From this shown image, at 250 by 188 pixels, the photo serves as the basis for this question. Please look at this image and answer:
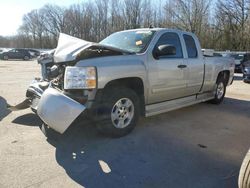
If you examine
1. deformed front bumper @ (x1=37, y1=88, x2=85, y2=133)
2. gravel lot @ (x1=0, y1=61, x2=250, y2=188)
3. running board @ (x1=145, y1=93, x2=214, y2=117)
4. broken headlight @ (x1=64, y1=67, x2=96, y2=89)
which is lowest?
gravel lot @ (x1=0, y1=61, x2=250, y2=188)

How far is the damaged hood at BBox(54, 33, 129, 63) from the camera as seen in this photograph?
4.41 m

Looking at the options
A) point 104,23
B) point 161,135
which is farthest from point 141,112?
point 104,23

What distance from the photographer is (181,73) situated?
5996mm

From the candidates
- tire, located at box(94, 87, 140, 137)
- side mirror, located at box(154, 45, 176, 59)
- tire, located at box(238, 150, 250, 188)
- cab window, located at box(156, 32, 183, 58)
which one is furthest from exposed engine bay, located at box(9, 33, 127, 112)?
tire, located at box(238, 150, 250, 188)

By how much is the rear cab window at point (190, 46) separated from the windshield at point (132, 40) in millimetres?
1123

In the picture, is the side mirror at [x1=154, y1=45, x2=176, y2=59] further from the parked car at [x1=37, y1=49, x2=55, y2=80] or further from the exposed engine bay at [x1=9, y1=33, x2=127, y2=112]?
the parked car at [x1=37, y1=49, x2=55, y2=80]

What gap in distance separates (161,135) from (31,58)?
125ft

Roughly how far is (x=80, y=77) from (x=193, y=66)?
10.1ft

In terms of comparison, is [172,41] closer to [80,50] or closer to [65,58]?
[80,50]

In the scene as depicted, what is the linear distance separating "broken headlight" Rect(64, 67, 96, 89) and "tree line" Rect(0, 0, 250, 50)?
64.7ft

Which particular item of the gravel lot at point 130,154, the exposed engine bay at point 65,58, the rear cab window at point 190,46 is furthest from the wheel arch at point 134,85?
the rear cab window at point 190,46

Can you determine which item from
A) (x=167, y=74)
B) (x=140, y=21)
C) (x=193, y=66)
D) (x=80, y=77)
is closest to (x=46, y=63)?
(x=80, y=77)

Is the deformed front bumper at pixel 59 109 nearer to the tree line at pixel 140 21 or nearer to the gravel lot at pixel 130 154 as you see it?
the gravel lot at pixel 130 154

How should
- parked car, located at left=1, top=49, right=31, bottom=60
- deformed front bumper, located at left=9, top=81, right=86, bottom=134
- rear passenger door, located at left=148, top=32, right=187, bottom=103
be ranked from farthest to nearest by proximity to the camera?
parked car, located at left=1, top=49, right=31, bottom=60, rear passenger door, located at left=148, top=32, right=187, bottom=103, deformed front bumper, located at left=9, top=81, right=86, bottom=134
